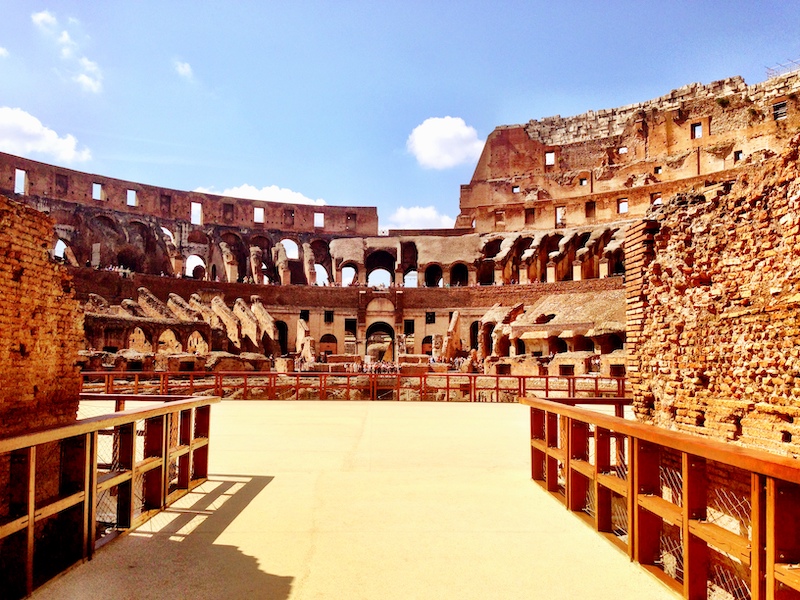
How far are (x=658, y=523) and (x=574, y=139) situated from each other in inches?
1952

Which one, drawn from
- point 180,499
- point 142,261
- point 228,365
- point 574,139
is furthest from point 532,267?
point 180,499

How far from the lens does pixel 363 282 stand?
4094 centimetres

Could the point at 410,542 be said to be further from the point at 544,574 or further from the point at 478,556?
the point at 544,574

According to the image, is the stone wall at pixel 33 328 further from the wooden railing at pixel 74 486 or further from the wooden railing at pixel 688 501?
the wooden railing at pixel 688 501

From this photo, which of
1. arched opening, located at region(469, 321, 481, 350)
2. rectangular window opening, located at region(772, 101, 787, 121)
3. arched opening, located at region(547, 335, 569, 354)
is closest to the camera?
arched opening, located at region(547, 335, 569, 354)

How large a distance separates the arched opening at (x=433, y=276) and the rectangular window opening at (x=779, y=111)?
24.7 m

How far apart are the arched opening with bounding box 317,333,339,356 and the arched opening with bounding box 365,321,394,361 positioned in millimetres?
2306

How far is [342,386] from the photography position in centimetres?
1622

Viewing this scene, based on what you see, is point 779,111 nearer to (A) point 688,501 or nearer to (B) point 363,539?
(A) point 688,501

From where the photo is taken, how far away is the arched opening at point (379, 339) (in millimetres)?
40000

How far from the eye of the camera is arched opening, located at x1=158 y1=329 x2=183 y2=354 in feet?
90.3

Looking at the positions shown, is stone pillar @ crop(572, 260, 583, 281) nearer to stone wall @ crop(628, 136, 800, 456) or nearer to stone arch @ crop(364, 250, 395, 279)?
stone arch @ crop(364, 250, 395, 279)

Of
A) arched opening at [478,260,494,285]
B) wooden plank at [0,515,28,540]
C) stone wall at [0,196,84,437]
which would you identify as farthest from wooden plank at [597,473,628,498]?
arched opening at [478,260,494,285]

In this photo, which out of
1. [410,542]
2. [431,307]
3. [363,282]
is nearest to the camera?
[410,542]
